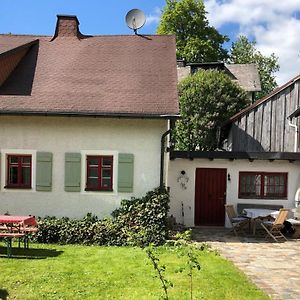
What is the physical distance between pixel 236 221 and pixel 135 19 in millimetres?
Answer: 8628

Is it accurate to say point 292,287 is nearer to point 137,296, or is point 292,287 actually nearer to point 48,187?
point 137,296

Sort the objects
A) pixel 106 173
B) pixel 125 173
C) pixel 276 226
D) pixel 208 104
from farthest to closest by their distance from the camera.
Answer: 1. pixel 208 104
2. pixel 276 226
3. pixel 106 173
4. pixel 125 173

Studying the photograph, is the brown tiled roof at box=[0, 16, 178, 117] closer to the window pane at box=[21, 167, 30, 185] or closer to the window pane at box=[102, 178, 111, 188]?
the window pane at box=[21, 167, 30, 185]

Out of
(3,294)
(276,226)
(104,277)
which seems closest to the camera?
(3,294)

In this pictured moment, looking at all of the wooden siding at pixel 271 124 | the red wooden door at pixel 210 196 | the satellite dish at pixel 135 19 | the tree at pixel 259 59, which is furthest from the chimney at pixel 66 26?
the tree at pixel 259 59

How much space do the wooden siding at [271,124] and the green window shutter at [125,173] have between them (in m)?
9.00

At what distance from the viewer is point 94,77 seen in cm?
1308

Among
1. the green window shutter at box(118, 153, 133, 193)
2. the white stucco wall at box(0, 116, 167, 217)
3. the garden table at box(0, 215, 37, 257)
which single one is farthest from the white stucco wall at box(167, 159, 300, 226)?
the garden table at box(0, 215, 37, 257)

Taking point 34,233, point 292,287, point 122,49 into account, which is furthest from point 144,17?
point 292,287

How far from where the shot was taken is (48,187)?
11688mm

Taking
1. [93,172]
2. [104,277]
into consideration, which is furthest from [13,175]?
[104,277]

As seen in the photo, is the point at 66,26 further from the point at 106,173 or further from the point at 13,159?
the point at 106,173

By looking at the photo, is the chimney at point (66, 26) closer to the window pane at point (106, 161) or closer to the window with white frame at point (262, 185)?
the window pane at point (106, 161)

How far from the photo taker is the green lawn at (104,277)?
22.6 ft
